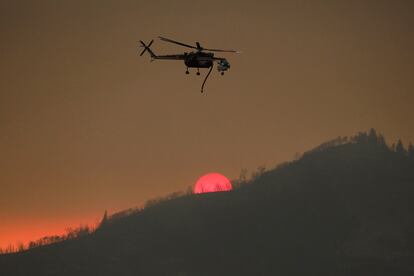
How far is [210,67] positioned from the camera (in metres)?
144

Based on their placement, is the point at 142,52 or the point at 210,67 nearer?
the point at 210,67

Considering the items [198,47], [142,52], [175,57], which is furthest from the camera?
[142,52]

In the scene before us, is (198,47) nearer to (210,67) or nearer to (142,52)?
(210,67)

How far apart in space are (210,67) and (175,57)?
9986 millimetres

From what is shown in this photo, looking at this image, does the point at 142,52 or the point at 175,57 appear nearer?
the point at 175,57

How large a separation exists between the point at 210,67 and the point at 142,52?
2354cm

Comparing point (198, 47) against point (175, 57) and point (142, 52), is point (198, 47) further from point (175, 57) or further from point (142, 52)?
point (142, 52)

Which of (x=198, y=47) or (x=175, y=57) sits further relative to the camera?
(x=175, y=57)

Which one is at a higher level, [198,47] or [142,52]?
[142,52]

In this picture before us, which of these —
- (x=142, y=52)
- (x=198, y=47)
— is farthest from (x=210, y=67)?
(x=142, y=52)

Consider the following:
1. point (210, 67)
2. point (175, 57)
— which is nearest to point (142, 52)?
point (175, 57)

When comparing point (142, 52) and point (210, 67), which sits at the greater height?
point (142, 52)

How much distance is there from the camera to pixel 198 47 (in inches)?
5546

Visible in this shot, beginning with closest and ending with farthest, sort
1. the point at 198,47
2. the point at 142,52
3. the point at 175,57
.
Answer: the point at 198,47, the point at 175,57, the point at 142,52
